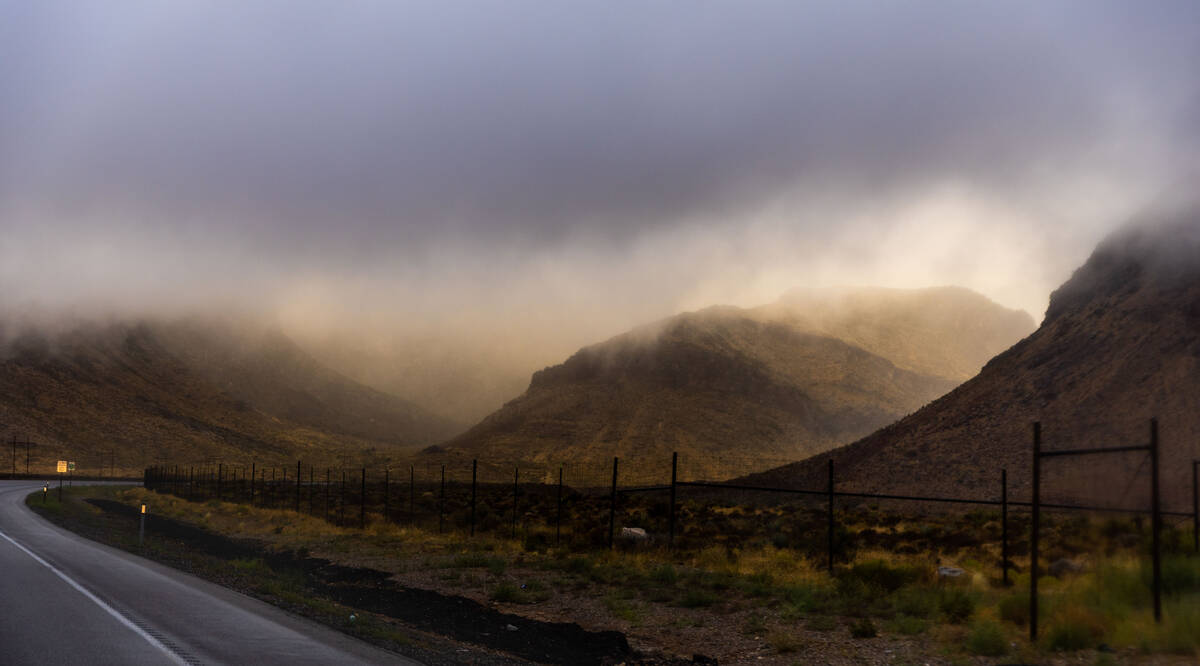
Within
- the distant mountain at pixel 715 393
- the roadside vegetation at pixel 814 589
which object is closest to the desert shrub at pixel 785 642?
the roadside vegetation at pixel 814 589

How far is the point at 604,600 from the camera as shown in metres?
18.7

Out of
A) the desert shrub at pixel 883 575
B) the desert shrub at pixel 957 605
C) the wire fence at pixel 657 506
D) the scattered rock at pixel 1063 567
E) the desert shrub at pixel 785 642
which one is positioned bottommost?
the wire fence at pixel 657 506

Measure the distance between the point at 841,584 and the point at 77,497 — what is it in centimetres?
5777

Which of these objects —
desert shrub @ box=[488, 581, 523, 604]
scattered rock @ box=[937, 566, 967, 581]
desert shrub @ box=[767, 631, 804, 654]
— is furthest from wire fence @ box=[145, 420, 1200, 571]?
desert shrub @ box=[767, 631, 804, 654]

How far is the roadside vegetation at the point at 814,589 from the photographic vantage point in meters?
11.8

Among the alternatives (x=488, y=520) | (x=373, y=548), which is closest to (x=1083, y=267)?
(x=488, y=520)

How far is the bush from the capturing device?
39.5ft

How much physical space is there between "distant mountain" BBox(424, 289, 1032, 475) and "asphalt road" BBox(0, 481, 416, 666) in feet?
312

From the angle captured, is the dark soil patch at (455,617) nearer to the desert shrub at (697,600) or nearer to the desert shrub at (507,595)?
the desert shrub at (507,595)

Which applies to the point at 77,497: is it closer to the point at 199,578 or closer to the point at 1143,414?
the point at 199,578

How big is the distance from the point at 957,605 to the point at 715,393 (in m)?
116

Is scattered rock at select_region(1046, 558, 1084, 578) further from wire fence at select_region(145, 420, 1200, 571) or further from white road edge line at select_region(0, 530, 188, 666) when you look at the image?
white road edge line at select_region(0, 530, 188, 666)

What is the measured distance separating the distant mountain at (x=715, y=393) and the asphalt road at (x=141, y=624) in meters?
95.0

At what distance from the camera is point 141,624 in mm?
13055
